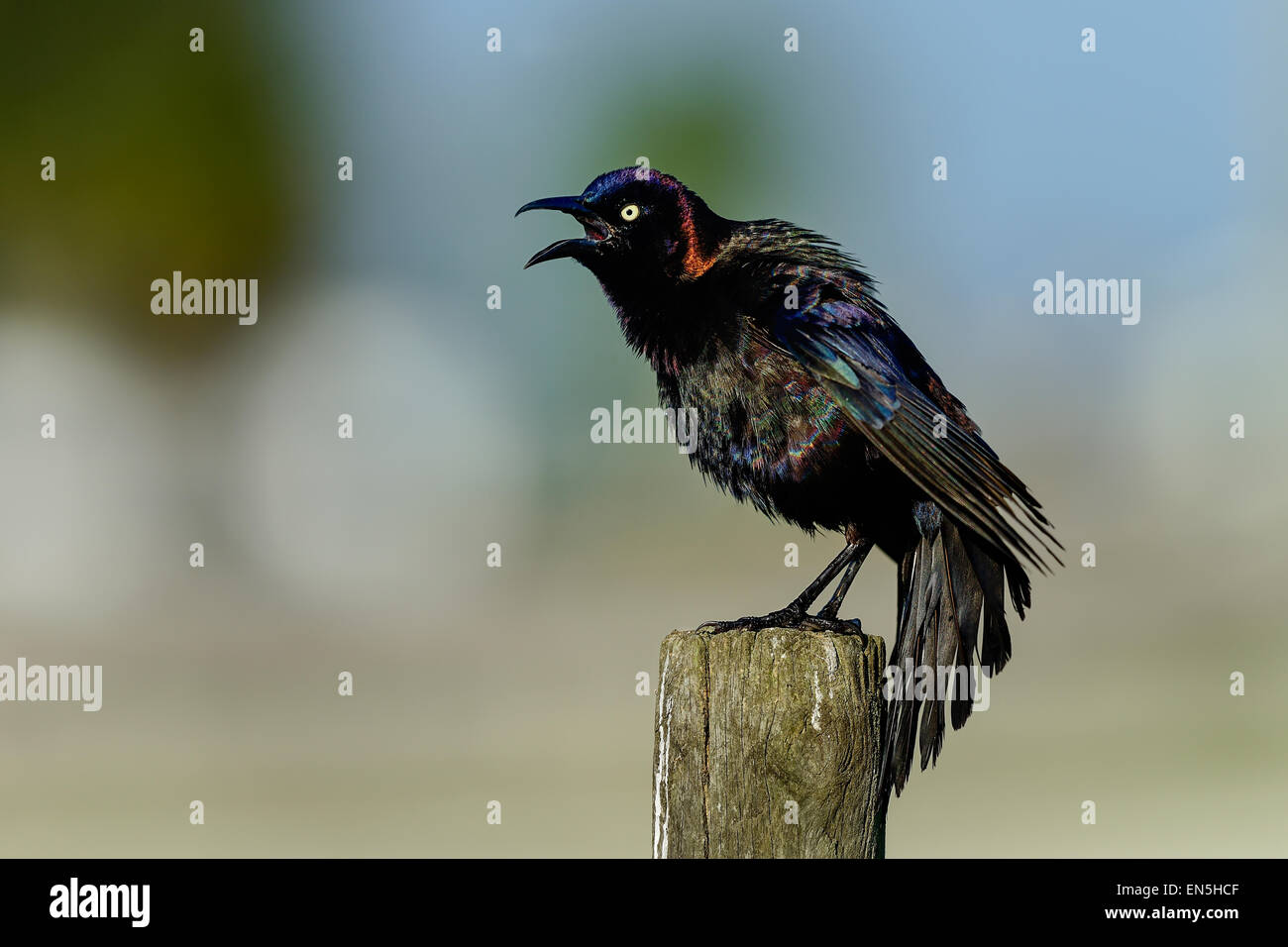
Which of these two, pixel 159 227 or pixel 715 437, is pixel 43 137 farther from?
pixel 715 437

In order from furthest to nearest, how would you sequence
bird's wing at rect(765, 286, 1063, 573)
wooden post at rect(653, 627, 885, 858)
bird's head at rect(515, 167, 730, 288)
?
1. bird's head at rect(515, 167, 730, 288)
2. bird's wing at rect(765, 286, 1063, 573)
3. wooden post at rect(653, 627, 885, 858)

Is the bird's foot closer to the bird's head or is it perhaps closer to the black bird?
the black bird

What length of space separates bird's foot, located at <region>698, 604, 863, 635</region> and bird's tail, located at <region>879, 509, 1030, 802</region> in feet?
0.89

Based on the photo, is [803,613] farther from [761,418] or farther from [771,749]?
[771,749]

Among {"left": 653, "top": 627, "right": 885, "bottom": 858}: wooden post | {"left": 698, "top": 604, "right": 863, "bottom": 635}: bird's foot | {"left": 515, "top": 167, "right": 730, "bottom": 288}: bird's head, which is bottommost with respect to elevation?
{"left": 653, "top": 627, "right": 885, "bottom": 858}: wooden post

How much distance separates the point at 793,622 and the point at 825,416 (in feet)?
2.85

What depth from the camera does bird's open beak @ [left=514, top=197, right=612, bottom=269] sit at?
217 inches

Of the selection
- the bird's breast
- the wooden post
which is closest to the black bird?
the bird's breast

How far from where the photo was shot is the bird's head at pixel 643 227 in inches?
217

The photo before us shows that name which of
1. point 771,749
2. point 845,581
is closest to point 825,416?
point 845,581

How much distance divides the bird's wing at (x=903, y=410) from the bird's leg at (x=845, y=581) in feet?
2.11

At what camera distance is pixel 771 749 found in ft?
11.9

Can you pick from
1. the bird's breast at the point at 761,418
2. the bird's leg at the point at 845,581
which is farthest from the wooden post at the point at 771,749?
the bird's breast at the point at 761,418

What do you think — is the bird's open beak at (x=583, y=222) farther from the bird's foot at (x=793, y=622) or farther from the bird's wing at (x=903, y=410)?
the bird's foot at (x=793, y=622)
